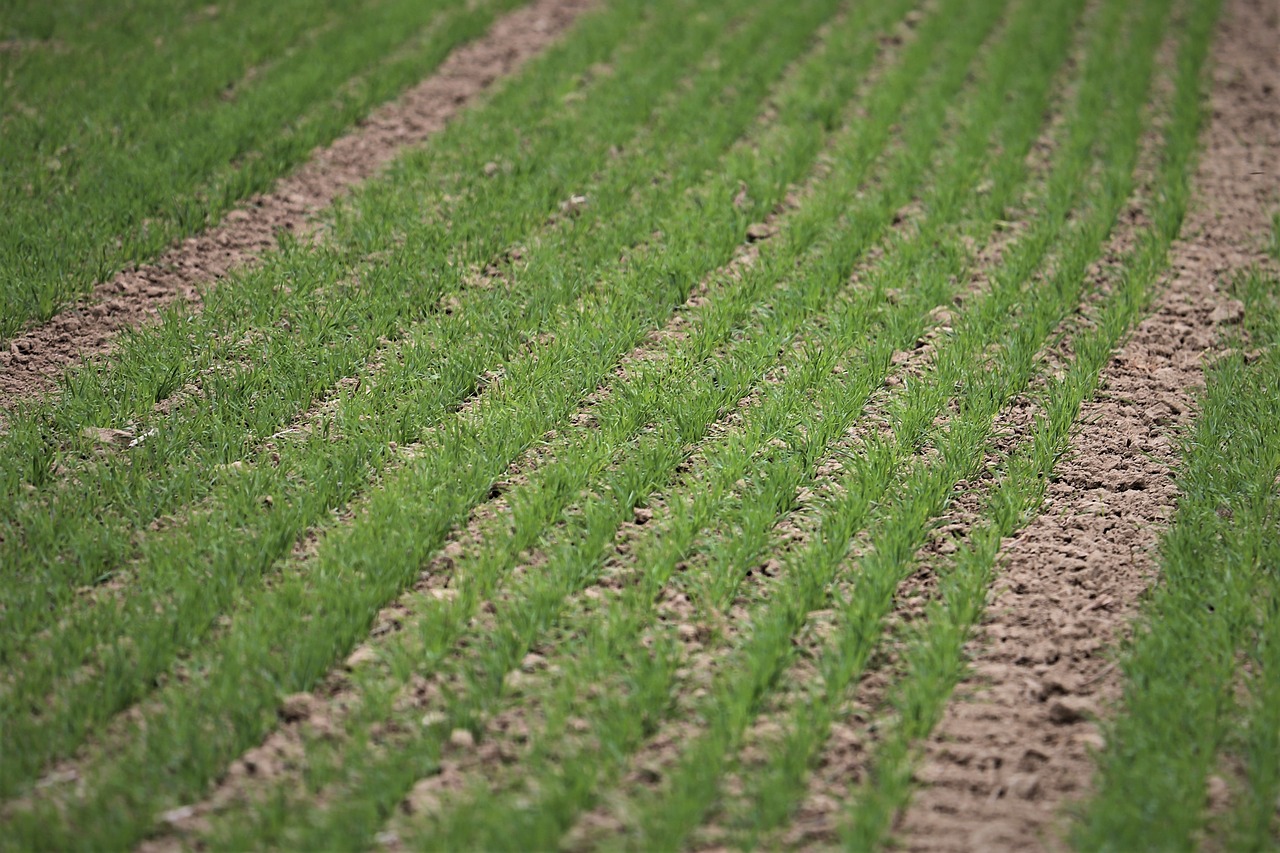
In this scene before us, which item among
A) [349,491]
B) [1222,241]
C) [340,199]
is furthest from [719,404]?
[1222,241]

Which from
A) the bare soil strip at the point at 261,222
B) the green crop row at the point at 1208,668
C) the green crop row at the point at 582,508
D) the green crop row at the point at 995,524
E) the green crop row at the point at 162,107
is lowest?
the green crop row at the point at 1208,668

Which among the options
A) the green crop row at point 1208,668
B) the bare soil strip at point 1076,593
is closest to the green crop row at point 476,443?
the bare soil strip at point 1076,593

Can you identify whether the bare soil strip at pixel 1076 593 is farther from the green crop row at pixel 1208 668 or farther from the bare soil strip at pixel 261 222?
the bare soil strip at pixel 261 222

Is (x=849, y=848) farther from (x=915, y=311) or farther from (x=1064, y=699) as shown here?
(x=915, y=311)

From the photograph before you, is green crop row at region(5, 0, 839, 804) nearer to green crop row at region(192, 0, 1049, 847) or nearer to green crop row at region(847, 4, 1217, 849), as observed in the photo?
green crop row at region(192, 0, 1049, 847)

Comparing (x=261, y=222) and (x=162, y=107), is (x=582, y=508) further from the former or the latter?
(x=162, y=107)

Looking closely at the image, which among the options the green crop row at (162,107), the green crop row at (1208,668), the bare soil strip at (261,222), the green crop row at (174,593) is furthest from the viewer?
the green crop row at (162,107)
